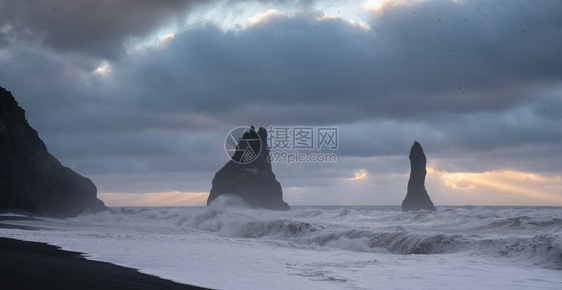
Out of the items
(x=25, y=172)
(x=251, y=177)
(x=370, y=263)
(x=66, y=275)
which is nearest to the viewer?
(x=66, y=275)

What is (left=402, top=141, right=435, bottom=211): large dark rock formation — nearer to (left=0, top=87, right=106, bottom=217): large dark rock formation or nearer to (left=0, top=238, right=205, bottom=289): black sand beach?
(left=0, top=87, right=106, bottom=217): large dark rock formation

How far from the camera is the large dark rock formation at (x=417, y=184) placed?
289 feet

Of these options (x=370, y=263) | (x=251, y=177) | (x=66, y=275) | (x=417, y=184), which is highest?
(x=251, y=177)

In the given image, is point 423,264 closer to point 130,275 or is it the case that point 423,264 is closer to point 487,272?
point 487,272

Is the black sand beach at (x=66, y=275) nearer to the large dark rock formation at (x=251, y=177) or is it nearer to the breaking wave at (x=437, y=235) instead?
the breaking wave at (x=437, y=235)

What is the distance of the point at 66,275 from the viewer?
7746 mm

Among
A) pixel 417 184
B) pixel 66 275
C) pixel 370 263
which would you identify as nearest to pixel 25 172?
pixel 370 263

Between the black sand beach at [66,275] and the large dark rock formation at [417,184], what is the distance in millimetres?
83637

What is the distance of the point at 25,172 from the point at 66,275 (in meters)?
40.0

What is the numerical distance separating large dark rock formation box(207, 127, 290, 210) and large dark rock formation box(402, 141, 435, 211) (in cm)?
2419

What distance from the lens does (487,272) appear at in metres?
11.6

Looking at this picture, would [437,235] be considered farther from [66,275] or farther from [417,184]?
[417,184]

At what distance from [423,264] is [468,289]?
13.7ft

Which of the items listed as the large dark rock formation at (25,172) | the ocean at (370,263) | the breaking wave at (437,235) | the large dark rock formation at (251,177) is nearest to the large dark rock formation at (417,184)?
the large dark rock formation at (251,177)
